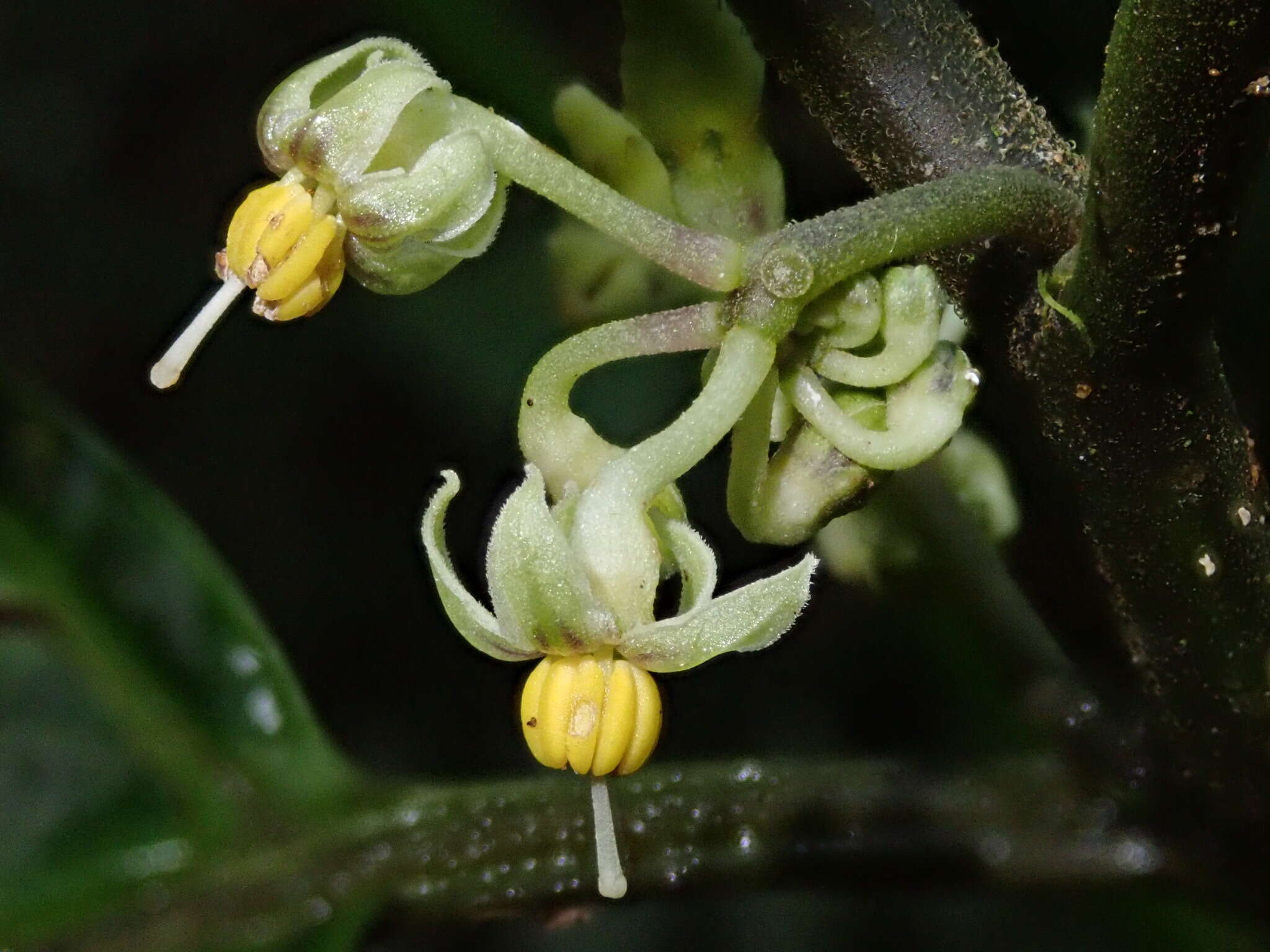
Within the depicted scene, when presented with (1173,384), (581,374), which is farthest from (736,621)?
(1173,384)

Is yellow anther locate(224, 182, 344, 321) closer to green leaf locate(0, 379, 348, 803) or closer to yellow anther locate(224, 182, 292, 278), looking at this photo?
yellow anther locate(224, 182, 292, 278)

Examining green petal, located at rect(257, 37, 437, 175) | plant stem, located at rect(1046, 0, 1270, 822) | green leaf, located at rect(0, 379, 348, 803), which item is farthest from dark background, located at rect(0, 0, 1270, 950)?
green petal, located at rect(257, 37, 437, 175)

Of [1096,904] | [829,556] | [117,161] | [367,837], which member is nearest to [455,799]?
[367,837]

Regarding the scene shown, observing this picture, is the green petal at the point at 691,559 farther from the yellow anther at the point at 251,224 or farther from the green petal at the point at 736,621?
the yellow anther at the point at 251,224

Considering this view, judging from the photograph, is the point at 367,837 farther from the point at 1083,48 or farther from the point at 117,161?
the point at 117,161

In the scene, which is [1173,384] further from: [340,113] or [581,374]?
[340,113]

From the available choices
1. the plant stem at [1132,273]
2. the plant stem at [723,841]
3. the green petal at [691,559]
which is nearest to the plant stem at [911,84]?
the plant stem at [1132,273]

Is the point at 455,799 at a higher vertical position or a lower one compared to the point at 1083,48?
lower
